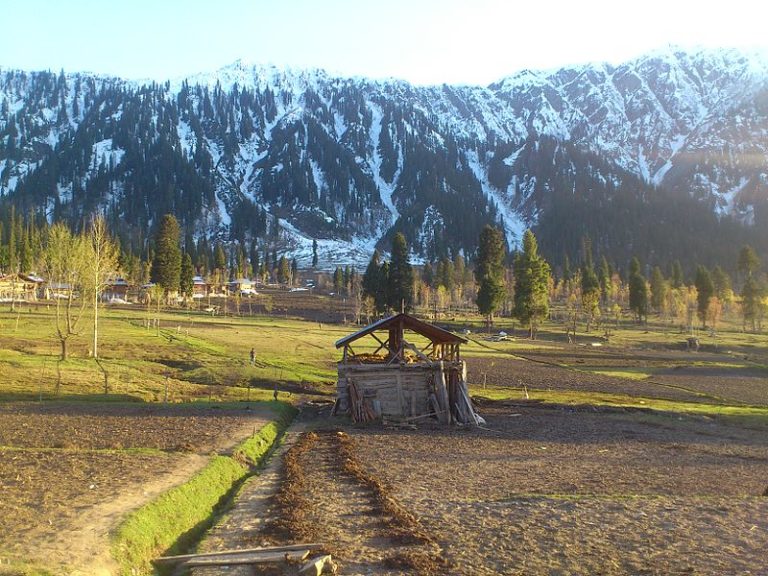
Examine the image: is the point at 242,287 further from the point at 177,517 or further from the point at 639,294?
the point at 177,517

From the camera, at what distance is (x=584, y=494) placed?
683 inches

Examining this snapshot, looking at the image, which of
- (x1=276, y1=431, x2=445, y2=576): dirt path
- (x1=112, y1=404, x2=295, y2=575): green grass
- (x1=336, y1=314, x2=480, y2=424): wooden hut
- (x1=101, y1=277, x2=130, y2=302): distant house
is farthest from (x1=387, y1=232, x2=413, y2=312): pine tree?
(x1=112, y1=404, x2=295, y2=575): green grass

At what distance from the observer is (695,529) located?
45.2 feet

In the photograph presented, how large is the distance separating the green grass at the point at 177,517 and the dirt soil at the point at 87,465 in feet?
1.15

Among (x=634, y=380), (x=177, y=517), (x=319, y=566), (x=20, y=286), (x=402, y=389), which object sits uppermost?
(x=20, y=286)

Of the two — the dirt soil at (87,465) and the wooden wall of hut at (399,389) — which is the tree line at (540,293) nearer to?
the wooden wall of hut at (399,389)

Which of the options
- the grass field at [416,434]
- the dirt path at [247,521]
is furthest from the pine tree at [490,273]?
the dirt path at [247,521]

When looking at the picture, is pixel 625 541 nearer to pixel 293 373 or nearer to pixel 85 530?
pixel 85 530

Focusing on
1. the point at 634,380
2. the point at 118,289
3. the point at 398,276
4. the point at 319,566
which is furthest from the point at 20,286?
the point at 319,566

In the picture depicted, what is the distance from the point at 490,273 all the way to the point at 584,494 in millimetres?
78537

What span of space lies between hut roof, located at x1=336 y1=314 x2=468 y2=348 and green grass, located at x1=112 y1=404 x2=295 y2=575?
1548 cm

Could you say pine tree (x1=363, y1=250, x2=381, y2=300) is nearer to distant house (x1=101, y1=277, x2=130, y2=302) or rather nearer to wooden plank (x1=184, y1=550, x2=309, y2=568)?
distant house (x1=101, y1=277, x2=130, y2=302)

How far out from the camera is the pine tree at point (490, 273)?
93.3m

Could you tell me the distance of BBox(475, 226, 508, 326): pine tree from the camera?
93.3 metres
